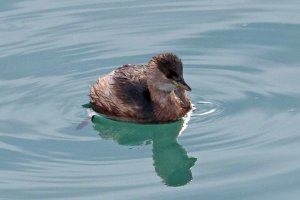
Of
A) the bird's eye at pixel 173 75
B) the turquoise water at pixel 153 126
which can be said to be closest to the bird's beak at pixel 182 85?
the bird's eye at pixel 173 75

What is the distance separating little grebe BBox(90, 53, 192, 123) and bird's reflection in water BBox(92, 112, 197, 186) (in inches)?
3.6

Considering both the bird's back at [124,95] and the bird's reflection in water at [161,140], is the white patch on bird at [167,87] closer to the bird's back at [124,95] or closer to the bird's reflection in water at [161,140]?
the bird's back at [124,95]

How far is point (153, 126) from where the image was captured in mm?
11141

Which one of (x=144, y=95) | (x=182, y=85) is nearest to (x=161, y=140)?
(x=182, y=85)

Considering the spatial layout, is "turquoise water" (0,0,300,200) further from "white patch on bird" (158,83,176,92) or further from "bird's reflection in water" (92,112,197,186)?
"white patch on bird" (158,83,176,92)

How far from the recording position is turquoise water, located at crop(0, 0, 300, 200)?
9.67 metres

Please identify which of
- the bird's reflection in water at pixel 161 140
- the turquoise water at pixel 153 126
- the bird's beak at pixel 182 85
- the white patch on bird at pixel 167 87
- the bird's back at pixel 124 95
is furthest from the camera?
the bird's back at pixel 124 95

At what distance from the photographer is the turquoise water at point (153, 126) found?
9.67 metres

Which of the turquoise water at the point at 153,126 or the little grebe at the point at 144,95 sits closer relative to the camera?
the turquoise water at the point at 153,126

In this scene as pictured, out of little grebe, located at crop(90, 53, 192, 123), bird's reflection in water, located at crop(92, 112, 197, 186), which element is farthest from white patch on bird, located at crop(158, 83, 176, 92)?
bird's reflection in water, located at crop(92, 112, 197, 186)

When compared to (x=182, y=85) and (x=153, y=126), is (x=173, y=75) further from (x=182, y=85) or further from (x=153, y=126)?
(x=153, y=126)

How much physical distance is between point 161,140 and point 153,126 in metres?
0.41

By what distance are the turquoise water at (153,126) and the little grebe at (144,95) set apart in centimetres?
11

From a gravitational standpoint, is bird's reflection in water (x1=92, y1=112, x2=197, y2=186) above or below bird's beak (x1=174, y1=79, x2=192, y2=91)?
below
